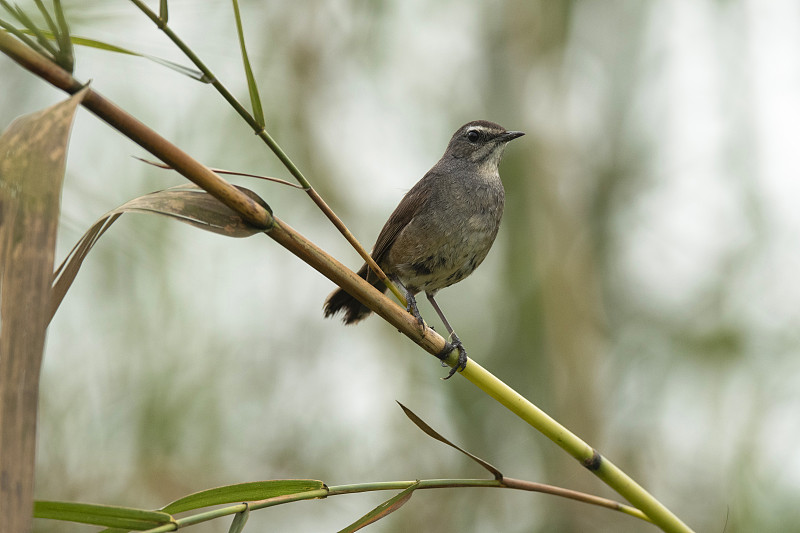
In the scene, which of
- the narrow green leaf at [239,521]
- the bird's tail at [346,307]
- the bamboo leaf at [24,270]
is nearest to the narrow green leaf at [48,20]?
the bamboo leaf at [24,270]

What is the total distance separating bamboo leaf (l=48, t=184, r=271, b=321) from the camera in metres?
1.67

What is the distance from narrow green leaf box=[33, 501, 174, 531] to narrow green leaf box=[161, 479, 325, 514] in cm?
18

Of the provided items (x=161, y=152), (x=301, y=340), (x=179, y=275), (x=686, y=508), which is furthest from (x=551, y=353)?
(x=161, y=152)

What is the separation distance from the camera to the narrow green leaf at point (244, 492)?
6.06ft

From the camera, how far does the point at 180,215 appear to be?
5.45 feet

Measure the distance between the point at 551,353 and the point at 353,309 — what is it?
352 cm

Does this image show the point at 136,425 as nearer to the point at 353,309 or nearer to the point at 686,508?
the point at 353,309

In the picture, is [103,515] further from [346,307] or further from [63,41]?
[346,307]

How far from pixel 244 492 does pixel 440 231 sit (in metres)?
2.40

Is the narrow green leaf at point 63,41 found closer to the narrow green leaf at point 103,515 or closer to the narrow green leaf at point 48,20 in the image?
the narrow green leaf at point 48,20

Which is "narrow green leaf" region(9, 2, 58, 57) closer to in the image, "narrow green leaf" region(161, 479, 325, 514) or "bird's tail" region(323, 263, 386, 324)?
Answer: "narrow green leaf" region(161, 479, 325, 514)

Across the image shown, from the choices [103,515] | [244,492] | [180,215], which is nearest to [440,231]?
[244,492]

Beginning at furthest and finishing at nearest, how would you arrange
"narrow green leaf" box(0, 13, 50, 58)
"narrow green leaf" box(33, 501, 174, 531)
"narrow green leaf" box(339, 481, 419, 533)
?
"narrow green leaf" box(339, 481, 419, 533) < "narrow green leaf" box(33, 501, 174, 531) < "narrow green leaf" box(0, 13, 50, 58)

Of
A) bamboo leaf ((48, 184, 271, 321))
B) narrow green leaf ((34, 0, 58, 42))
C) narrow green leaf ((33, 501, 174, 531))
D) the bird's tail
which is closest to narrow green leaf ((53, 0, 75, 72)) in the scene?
narrow green leaf ((34, 0, 58, 42))
